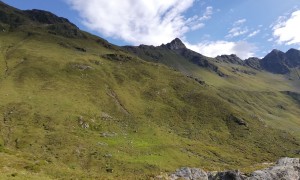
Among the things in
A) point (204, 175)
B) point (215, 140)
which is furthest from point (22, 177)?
point (215, 140)

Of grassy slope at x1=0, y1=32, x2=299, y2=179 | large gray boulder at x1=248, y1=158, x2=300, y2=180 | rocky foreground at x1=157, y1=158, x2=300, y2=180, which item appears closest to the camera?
rocky foreground at x1=157, y1=158, x2=300, y2=180

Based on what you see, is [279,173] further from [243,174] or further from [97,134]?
[97,134]

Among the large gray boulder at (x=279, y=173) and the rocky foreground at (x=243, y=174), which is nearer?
the rocky foreground at (x=243, y=174)

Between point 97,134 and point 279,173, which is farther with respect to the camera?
point 97,134

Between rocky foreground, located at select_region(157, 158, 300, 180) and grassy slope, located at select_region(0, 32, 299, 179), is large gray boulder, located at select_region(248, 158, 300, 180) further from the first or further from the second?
grassy slope, located at select_region(0, 32, 299, 179)

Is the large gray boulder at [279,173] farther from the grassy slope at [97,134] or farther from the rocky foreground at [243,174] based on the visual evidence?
the grassy slope at [97,134]

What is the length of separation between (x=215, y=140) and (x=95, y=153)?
87870 millimetres

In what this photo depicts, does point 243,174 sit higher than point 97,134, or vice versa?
point 243,174

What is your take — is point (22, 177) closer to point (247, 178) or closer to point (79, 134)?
point (247, 178)

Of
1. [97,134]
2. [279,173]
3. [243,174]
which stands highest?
[279,173]

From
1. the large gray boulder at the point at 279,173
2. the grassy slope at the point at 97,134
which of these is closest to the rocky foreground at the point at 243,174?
the large gray boulder at the point at 279,173

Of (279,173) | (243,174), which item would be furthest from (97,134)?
(279,173)

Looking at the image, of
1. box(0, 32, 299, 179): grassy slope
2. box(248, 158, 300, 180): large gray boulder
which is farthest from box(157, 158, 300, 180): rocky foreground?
box(0, 32, 299, 179): grassy slope

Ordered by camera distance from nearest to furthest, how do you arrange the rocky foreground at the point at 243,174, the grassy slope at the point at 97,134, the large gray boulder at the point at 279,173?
the rocky foreground at the point at 243,174 → the large gray boulder at the point at 279,173 → the grassy slope at the point at 97,134
